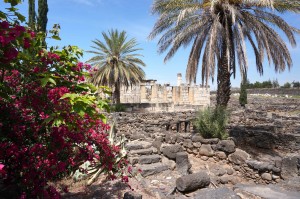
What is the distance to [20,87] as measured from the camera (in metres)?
3.29

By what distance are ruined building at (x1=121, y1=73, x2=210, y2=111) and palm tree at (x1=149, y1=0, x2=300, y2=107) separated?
1398cm

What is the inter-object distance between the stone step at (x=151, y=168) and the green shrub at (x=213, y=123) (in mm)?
2847

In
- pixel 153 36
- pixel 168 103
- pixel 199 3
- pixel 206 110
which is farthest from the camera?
pixel 168 103

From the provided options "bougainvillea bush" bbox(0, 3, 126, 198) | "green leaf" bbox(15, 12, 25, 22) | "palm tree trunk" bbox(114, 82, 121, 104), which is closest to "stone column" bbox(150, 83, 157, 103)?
"palm tree trunk" bbox(114, 82, 121, 104)

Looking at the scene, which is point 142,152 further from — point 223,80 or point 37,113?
point 223,80

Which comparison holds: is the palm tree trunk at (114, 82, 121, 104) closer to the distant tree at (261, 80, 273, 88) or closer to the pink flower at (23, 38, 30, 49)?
the pink flower at (23, 38, 30, 49)

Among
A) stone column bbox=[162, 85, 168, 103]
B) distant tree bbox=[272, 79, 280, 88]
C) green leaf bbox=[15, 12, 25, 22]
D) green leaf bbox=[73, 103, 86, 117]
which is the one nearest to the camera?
green leaf bbox=[73, 103, 86, 117]

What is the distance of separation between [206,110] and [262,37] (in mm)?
3643

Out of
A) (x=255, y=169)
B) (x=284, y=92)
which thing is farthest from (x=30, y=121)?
(x=284, y=92)

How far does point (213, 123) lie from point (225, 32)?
3.55 m

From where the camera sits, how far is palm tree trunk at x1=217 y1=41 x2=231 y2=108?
373 inches

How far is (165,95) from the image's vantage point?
1043 inches

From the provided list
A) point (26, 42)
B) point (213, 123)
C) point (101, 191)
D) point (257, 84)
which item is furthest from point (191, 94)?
point (257, 84)

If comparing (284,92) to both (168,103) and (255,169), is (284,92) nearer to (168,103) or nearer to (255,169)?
(168,103)
